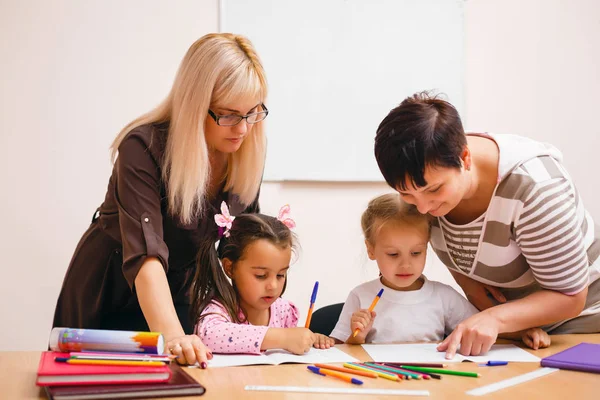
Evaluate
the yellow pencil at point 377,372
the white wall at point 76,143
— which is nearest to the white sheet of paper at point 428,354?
the yellow pencil at point 377,372

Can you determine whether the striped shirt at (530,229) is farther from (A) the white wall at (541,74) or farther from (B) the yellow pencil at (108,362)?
(A) the white wall at (541,74)

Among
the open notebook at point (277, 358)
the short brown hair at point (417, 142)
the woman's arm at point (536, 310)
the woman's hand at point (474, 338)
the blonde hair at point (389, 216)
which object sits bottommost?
the open notebook at point (277, 358)

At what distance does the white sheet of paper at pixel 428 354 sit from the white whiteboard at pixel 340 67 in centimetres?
141

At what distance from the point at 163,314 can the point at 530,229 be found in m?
0.80

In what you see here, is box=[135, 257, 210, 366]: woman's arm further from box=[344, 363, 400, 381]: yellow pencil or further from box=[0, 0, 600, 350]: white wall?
box=[0, 0, 600, 350]: white wall

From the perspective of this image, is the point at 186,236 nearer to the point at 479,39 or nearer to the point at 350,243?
the point at 350,243

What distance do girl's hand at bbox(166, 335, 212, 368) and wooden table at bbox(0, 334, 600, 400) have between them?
27 millimetres

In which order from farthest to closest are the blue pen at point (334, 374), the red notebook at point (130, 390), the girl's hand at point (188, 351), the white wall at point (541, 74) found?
the white wall at point (541, 74) < the girl's hand at point (188, 351) < the blue pen at point (334, 374) < the red notebook at point (130, 390)

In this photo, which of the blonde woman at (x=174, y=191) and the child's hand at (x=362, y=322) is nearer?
the blonde woman at (x=174, y=191)

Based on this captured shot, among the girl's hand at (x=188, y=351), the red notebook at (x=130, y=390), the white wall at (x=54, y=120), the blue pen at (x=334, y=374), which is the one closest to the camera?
the red notebook at (x=130, y=390)

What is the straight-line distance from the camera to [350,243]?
293cm

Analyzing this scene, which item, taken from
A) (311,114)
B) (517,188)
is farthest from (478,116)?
(517,188)

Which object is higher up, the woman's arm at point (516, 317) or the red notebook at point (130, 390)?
the red notebook at point (130, 390)

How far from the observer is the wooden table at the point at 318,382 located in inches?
41.8
